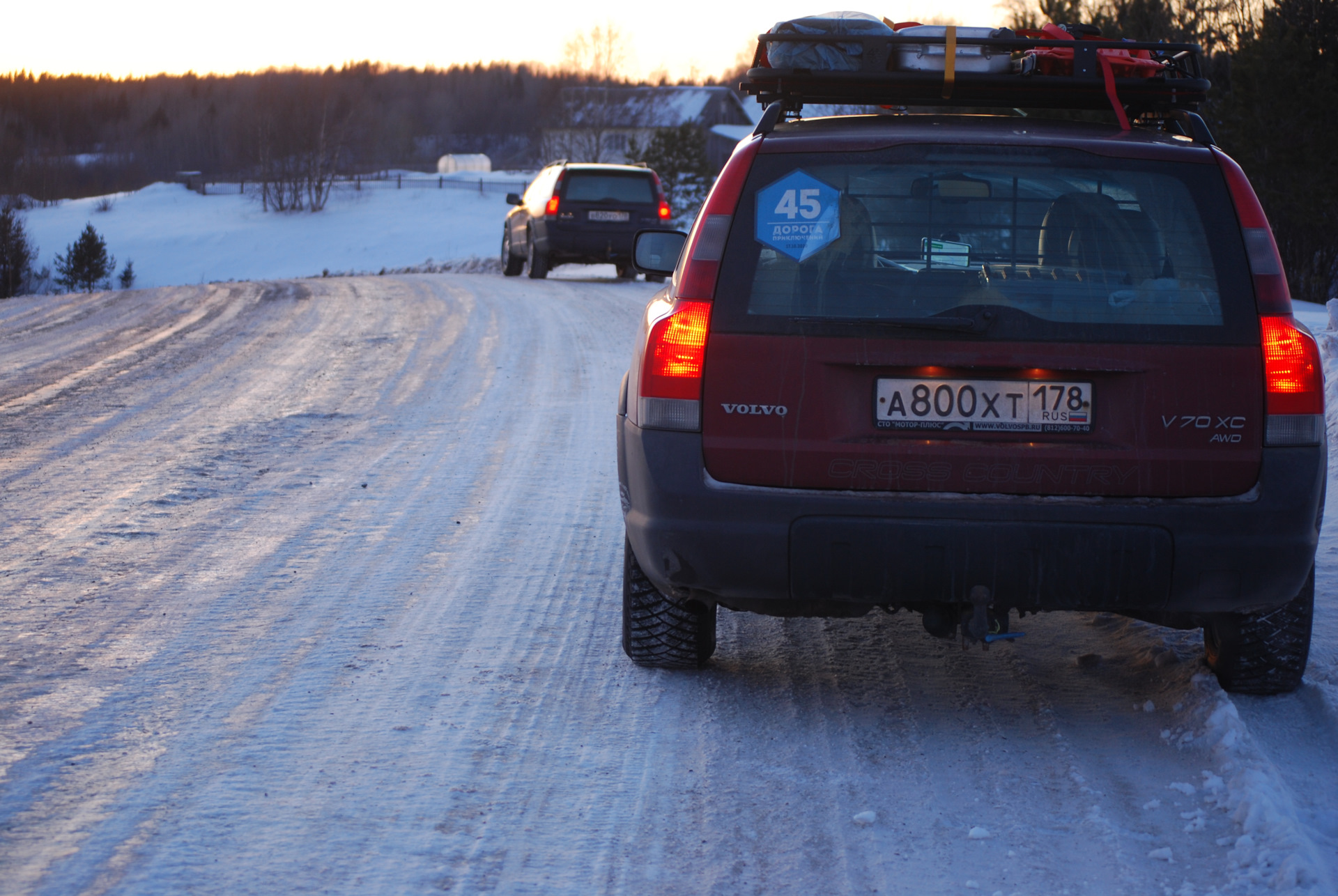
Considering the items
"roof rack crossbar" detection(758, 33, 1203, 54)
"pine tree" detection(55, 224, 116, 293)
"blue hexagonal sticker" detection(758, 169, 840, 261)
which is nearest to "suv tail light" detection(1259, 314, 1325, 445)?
"roof rack crossbar" detection(758, 33, 1203, 54)

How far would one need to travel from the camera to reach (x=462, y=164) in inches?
4035

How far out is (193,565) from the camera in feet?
16.0

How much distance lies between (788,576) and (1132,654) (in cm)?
163

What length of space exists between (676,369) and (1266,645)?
Answer: 6.41 ft

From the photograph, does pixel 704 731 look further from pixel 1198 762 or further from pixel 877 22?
pixel 877 22

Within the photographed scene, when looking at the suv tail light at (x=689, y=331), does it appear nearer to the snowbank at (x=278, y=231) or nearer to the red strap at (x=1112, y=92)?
the red strap at (x=1112, y=92)

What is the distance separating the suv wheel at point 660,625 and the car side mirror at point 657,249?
3.93 ft

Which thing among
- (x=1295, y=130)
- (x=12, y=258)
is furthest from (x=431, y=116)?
(x=1295, y=130)

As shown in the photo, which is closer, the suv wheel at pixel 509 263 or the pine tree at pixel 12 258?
the suv wheel at pixel 509 263

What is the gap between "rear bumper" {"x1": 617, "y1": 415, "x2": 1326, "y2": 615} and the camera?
10.0 feet

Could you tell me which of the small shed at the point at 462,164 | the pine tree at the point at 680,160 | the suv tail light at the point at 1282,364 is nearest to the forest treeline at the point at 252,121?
the small shed at the point at 462,164

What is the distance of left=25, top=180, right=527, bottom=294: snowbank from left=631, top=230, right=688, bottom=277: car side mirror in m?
45.1

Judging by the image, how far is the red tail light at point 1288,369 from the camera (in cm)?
305

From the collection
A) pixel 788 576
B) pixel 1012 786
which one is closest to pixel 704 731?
pixel 788 576
